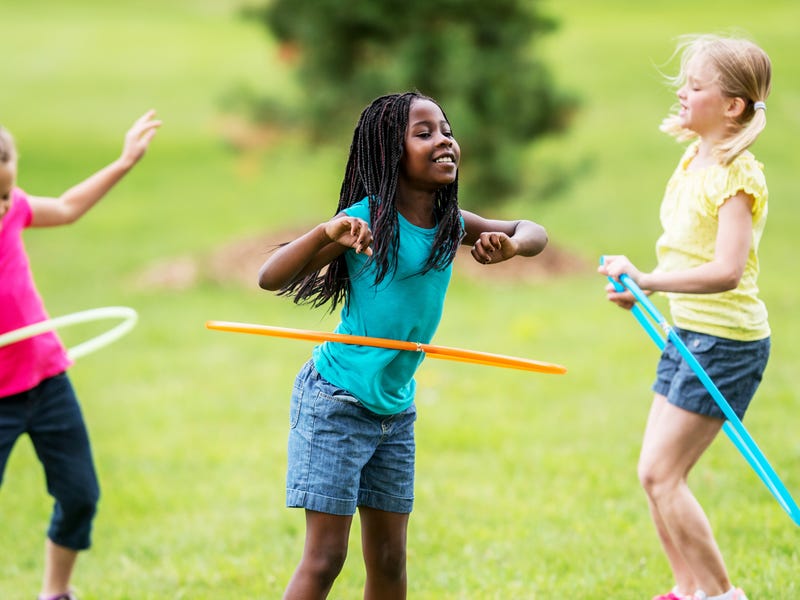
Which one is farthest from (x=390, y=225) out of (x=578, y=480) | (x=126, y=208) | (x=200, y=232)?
(x=126, y=208)

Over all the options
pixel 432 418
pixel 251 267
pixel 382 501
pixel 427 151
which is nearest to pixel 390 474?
pixel 382 501

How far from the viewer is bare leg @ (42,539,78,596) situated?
487 cm

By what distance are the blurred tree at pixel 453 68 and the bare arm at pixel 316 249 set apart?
852 cm

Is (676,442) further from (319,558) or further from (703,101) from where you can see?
(319,558)

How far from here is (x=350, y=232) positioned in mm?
3385

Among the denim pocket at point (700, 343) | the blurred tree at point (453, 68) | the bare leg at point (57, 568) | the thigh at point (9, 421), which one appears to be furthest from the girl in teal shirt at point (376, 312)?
the blurred tree at point (453, 68)

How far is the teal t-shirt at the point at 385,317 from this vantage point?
12.1ft

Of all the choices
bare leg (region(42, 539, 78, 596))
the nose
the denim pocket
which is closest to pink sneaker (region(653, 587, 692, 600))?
the denim pocket

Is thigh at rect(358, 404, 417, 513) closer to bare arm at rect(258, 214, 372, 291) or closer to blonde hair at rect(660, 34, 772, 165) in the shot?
bare arm at rect(258, 214, 372, 291)

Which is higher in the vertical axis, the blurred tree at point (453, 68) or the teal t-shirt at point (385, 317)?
the blurred tree at point (453, 68)

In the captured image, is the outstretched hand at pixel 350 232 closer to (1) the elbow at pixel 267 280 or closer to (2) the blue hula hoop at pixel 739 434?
(1) the elbow at pixel 267 280

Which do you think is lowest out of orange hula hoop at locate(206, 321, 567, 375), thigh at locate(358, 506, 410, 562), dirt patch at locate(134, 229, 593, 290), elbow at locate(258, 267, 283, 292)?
thigh at locate(358, 506, 410, 562)

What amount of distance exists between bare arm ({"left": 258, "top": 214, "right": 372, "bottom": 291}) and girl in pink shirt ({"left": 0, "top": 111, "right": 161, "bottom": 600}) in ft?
4.16

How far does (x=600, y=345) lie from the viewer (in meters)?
9.55
